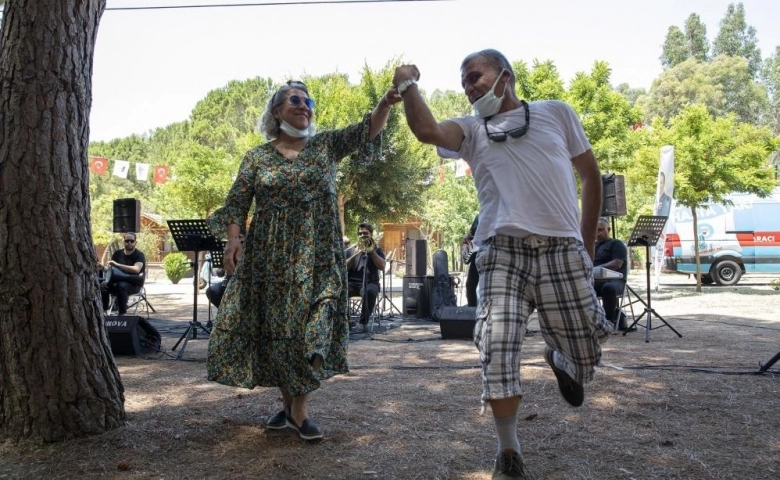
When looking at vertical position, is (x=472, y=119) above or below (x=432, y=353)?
above

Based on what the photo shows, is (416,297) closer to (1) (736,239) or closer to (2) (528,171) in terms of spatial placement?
(2) (528,171)

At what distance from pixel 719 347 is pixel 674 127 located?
11673 millimetres

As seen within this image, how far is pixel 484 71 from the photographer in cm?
273

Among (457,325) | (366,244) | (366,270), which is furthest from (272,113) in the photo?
(366,270)

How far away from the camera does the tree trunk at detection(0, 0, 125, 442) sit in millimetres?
3230

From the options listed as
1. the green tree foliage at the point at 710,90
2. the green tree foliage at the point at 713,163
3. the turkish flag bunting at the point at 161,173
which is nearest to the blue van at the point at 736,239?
the green tree foliage at the point at 713,163

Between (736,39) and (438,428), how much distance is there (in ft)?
Result: 233

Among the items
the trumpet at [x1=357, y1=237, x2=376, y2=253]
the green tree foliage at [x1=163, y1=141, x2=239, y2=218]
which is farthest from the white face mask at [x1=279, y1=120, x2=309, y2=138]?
the green tree foliage at [x1=163, y1=141, x2=239, y2=218]

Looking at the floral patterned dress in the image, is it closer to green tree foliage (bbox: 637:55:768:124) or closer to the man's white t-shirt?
the man's white t-shirt

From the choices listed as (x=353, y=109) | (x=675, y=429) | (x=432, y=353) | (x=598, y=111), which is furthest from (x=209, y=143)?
(x=675, y=429)

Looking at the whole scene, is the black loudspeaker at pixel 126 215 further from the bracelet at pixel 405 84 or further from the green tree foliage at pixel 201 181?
the green tree foliage at pixel 201 181

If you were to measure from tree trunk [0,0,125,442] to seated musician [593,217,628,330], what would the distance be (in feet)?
21.4

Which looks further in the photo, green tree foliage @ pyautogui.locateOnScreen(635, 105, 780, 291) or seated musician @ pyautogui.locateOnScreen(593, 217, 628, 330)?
green tree foliage @ pyautogui.locateOnScreen(635, 105, 780, 291)

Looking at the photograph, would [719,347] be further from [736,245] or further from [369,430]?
[736,245]
